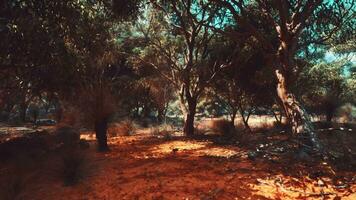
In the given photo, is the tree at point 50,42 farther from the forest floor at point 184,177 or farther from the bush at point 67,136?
the forest floor at point 184,177

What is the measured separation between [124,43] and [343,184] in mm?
13250

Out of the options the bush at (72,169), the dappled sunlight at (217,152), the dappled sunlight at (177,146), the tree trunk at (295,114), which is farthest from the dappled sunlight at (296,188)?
the dappled sunlight at (177,146)

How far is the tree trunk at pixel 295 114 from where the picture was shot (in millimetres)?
8031

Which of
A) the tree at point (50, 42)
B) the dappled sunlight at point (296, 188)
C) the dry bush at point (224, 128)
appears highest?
the tree at point (50, 42)

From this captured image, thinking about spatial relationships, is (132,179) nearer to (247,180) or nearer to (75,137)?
(247,180)

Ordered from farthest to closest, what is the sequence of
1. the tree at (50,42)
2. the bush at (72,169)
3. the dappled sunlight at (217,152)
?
the dappled sunlight at (217,152) → the bush at (72,169) → the tree at (50,42)

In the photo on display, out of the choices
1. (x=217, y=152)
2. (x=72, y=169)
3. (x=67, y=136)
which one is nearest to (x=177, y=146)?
(x=217, y=152)

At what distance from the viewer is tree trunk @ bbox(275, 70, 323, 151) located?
8.03 m

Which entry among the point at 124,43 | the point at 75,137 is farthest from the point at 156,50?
the point at 75,137

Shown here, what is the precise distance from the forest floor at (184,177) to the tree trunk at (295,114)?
57 cm

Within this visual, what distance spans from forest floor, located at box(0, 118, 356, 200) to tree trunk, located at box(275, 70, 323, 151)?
57 centimetres

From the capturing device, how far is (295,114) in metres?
8.60

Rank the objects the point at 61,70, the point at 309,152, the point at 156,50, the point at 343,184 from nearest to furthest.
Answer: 1. the point at 343,184
2. the point at 61,70
3. the point at 309,152
4. the point at 156,50

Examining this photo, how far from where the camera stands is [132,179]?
6.62 m
